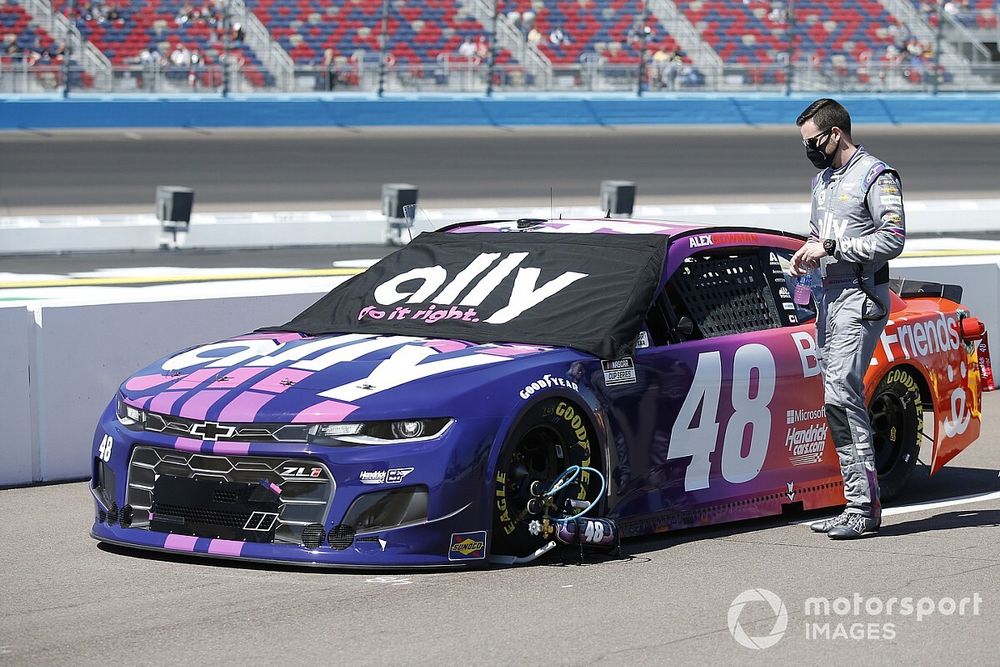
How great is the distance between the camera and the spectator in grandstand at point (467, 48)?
118 ft

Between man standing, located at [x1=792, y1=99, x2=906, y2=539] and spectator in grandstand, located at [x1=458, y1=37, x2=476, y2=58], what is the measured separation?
29645 millimetres

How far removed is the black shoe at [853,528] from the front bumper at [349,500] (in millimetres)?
1685

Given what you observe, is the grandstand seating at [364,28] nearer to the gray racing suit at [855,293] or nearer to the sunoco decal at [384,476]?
the gray racing suit at [855,293]

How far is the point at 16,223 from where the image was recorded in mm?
21578

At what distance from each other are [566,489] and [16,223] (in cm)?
1716

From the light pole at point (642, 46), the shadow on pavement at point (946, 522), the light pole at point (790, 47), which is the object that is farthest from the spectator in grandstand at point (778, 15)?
the shadow on pavement at point (946, 522)

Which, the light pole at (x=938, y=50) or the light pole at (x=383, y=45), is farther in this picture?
the light pole at (x=938, y=50)

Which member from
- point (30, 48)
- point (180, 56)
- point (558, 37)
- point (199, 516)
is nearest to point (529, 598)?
point (199, 516)

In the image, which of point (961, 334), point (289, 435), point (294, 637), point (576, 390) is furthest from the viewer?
point (961, 334)

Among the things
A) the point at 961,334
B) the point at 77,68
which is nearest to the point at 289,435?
the point at 961,334

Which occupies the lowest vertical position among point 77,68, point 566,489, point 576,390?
point 566,489

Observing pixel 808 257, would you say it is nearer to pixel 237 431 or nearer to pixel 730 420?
Answer: pixel 730 420

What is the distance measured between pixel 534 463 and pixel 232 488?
1171 millimetres

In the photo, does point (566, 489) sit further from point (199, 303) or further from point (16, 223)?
point (16, 223)
